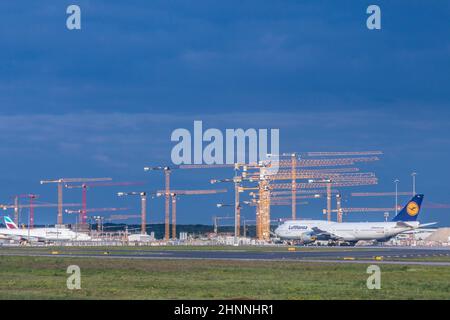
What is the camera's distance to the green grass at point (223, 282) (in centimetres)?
4059

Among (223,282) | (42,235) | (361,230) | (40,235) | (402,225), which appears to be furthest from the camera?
(40,235)

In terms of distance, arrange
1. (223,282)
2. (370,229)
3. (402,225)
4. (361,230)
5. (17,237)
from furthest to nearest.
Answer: (17,237), (361,230), (370,229), (402,225), (223,282)

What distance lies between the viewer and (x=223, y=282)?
49406 mm

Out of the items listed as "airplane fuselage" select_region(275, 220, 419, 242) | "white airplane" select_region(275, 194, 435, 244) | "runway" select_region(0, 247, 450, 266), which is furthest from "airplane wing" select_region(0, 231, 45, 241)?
"runway" select_region(0, 247, 450, 266)

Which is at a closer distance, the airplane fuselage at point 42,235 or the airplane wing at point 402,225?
the airplane wing at point 402,225

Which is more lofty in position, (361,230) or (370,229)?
(370,229)

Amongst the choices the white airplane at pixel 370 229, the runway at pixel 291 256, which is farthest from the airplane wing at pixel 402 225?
the runway at pixel 291 256

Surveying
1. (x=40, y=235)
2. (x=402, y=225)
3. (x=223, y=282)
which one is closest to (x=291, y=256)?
(x=223, y=282)

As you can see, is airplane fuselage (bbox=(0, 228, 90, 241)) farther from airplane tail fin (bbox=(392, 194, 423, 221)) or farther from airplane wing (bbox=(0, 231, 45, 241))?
airplane tail fin (bbox=(392, 194, 423, 221))

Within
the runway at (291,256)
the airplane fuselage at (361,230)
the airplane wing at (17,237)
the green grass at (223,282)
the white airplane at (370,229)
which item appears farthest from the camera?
the airplane wing at (17,237)

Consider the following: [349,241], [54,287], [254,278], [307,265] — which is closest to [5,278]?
[54,287]

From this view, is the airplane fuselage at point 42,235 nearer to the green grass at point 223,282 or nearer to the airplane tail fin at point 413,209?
the airplane tail fin at point 413,209

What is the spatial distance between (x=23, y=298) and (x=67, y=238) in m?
159

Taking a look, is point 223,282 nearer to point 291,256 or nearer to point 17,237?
point 291,256
